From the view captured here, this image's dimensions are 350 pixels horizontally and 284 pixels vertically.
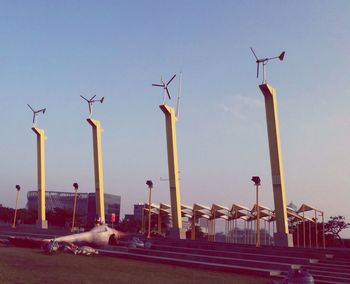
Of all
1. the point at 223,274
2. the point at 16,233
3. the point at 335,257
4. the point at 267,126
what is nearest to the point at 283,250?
the point at 335,257

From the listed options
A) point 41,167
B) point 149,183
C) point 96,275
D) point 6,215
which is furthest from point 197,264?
point 6,215

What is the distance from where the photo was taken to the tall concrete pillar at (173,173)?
33.3 m

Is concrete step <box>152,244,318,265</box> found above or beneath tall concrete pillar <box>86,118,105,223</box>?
beneath

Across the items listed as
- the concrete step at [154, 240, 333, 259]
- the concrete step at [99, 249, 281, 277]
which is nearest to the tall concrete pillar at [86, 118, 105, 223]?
the concrete step at [154, 240, 333, 259]

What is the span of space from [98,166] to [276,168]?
19.9m

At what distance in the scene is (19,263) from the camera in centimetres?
1546

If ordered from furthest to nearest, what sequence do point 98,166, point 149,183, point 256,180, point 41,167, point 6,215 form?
1. point 6,215
2. point 41,167
3. point 98,166
4. point 149,183
5. point 256,180

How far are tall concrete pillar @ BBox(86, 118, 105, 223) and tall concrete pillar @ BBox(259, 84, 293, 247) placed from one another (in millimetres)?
19333

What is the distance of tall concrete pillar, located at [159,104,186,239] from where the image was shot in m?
33.3

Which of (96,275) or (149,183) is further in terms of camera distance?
(149,183)

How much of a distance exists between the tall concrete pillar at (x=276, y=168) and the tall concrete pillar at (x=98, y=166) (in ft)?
63.4

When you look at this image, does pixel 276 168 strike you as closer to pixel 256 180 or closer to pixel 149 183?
pixel 256 180

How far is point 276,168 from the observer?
27766mm

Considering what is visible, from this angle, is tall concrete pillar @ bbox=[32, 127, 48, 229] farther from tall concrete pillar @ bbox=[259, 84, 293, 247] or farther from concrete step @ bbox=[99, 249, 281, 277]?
tall concrete pillar @ bbox=[259, 84, 293, 247]
